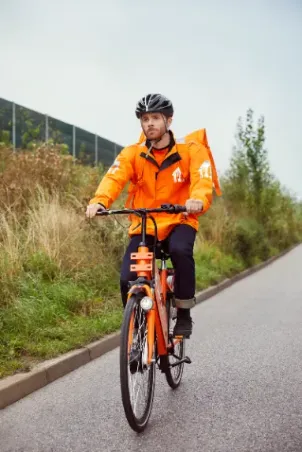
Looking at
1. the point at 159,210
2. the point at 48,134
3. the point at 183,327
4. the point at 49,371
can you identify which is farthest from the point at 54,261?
the point at 48,134

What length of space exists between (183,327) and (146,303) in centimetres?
87

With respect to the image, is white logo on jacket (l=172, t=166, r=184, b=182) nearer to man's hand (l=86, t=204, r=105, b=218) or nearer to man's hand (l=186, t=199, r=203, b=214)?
man's hand (l=186, t=199, r=203, b=214)

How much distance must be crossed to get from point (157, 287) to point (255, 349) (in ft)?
8.66

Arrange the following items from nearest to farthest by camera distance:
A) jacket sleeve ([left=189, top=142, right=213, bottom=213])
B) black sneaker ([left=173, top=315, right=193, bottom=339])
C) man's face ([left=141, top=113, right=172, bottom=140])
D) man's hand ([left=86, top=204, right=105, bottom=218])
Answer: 1. man's hand ([left=86, top=204, right=105, bottom=218])
2. jacket sleeve ([left=189, top=142, right=213, bottom=213])
3. man's face ([left=141, top=113, right=172, bottom=140])
4. black sneaker ([left=173, top=315, right=193, bottom=339])

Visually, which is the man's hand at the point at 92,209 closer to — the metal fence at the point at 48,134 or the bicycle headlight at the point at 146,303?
the bicycle headlight at the point at 146,303

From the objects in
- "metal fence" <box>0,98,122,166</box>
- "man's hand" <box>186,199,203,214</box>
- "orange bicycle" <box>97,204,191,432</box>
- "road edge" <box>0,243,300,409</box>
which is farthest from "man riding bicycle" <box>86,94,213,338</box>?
"metal fence" <box>0,98,122,166</box>

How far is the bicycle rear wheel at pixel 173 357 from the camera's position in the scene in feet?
15.4

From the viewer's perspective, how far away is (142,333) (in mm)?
3990

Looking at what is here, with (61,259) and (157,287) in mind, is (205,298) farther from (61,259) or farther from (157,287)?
(157,287)

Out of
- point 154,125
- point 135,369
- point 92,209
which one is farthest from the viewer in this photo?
point 154,125

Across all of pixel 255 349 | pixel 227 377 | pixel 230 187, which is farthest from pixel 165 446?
pixel 230 187

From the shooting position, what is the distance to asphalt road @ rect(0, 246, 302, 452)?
3.77m

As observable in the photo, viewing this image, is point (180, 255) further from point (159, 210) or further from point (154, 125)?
point (154, 125)

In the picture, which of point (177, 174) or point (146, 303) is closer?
point (146, 303)
